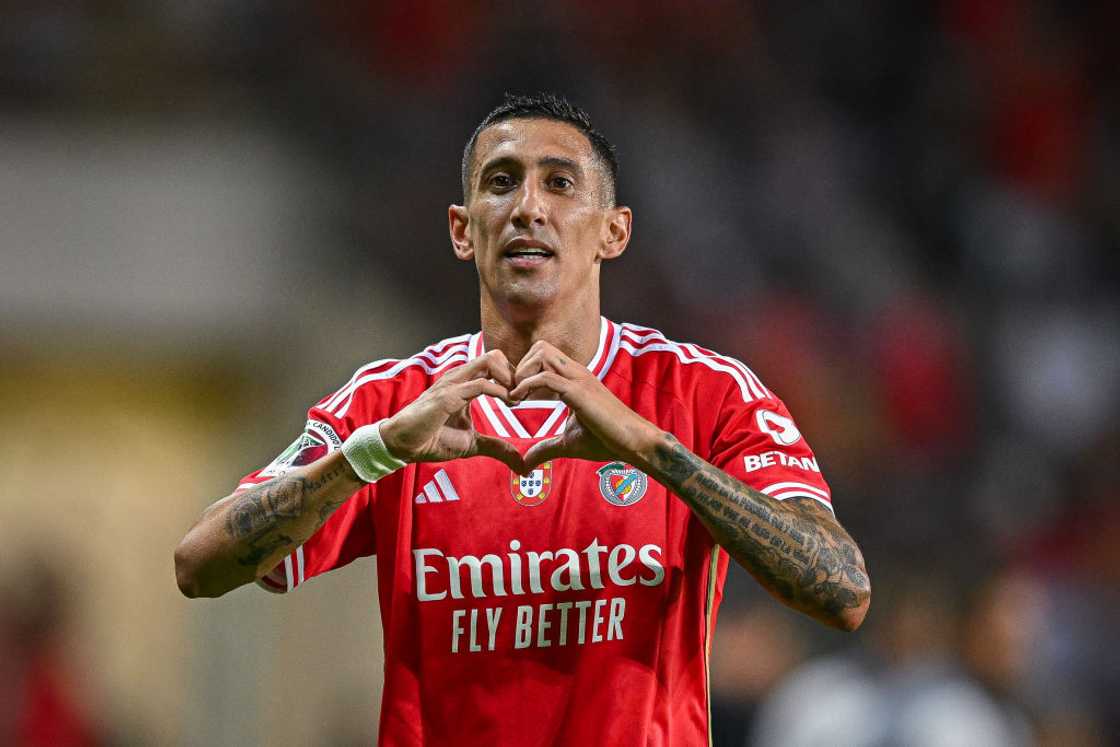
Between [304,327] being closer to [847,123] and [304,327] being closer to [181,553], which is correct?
[847,123]

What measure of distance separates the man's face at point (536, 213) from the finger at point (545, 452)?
1.71 feet

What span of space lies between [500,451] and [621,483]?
0.41 m

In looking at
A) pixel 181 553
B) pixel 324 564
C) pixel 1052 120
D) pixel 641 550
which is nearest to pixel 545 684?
pixel 641 550

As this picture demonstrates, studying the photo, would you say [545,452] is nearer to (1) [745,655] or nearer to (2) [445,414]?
(2) [445,414]

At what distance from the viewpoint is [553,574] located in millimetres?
3307

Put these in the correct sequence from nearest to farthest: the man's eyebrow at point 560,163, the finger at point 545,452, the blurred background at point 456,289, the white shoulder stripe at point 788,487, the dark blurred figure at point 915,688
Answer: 1. the finger at point 545,452
2. the white shoulder stripe at point 788,487
3. the man's eyebrow at point 560,163
4. the dark blurred figure at point 915,688
5. the blurred background at point 456,289

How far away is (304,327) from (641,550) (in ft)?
17.6

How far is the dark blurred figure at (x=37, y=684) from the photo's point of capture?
736cm

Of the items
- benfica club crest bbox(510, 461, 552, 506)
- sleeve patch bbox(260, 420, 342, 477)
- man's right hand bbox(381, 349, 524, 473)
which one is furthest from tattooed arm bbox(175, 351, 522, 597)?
benfica club crest bbox(510, 461, 552, 506)

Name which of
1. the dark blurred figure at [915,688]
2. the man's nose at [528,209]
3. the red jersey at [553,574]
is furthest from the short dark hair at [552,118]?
the dark blurred figure at [915,688]

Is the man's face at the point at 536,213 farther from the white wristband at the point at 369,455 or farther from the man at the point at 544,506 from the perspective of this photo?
the white wristband at the point at 369,455

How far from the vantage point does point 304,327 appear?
8.40m

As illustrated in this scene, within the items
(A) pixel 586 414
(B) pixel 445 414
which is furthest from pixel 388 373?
(A) pixel 586 414

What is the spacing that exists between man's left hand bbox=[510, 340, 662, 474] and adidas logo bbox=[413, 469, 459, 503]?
0.46m
